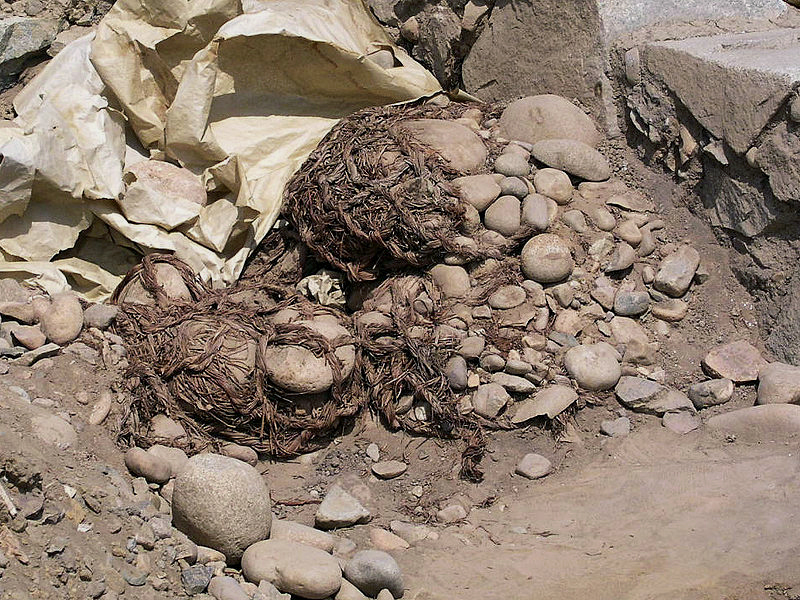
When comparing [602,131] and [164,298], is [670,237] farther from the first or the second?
[164,298]

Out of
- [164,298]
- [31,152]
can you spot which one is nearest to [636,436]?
[164,298]

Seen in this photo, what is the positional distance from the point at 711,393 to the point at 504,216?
3.65ft

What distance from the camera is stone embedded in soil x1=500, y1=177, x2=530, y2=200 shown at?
4324mm

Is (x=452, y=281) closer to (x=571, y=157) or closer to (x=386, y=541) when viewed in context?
(x=571, y=157)

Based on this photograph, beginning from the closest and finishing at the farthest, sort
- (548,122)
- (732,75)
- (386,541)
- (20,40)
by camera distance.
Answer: (386,541) → (732,75) → (548,122) → (20,40)

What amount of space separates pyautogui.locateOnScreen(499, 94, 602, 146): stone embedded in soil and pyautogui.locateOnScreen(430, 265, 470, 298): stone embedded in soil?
87 cm

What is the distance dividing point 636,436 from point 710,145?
1.33m

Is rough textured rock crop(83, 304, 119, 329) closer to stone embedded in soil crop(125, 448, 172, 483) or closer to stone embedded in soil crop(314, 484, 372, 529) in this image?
stone embedded in soil crop(125, 448, 172, 483)

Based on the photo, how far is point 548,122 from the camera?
4680mm

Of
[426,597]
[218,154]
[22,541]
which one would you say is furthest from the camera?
[218,154]

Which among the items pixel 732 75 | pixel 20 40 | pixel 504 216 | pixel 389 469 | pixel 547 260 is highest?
pixel 732 75

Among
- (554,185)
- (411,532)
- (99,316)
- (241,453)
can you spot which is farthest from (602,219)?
(99,316)

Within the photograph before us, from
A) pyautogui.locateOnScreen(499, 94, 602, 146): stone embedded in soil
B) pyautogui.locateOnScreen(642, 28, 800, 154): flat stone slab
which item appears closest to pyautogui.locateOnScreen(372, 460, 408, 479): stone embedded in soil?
pyautogui.locateOnScreen(499, 94, 602, 146): stone embedded in soil

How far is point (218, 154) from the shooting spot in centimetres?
450
